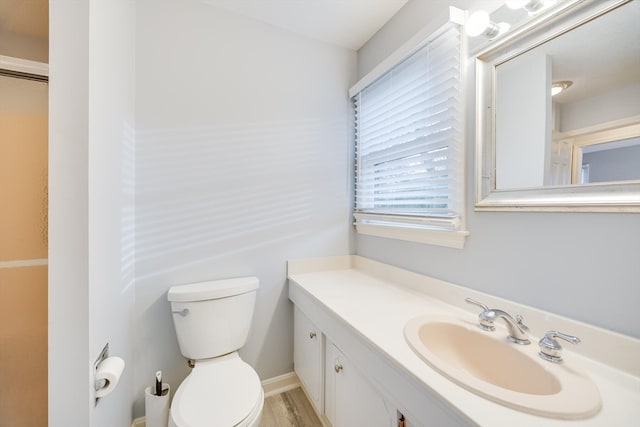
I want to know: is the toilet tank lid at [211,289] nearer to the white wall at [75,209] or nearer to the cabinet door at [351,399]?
the white wall at [75,209]

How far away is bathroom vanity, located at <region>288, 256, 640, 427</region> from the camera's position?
0.65 metres

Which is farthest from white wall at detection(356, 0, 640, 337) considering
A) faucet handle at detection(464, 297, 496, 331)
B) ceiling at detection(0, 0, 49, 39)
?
ceiling at detection(0, 0, 49, 39)

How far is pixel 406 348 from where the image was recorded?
2.91 feet

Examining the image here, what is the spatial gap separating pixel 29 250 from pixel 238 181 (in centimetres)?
94

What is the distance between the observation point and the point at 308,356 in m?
1.56

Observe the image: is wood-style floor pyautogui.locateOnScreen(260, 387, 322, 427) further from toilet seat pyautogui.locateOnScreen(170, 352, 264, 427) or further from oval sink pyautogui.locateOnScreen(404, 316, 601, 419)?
oval sink pyautogui.locateOnScreen(404, 316, 601, 419)

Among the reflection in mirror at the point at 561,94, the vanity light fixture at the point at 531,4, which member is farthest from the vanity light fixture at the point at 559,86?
the vanity light fixture at the point at 531,4

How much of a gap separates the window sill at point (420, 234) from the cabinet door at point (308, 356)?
0.73 metres

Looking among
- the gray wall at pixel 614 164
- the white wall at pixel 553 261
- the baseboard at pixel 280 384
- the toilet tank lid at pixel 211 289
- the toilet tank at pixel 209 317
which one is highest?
the gray wall at pixel 614 164

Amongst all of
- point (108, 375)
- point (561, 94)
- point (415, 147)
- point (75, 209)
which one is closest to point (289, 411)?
point (108, 375)

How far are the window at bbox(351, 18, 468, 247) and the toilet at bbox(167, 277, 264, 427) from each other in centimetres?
98

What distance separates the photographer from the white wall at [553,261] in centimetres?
76

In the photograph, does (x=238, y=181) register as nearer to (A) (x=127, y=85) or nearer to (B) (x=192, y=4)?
(A) (x=127, y=85)

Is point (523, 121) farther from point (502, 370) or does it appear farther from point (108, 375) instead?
point (108, 375)
